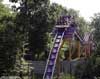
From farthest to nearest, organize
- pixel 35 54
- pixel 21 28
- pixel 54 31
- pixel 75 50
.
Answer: pixel 75 50 → pixel 35 54 → pixel 54 31 → pixel 21 28

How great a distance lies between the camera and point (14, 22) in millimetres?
31891

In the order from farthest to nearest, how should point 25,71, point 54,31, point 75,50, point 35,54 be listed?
point 75,50 → point 35,54 → point 54,31 → point 25,71

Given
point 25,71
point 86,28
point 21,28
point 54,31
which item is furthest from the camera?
point 86,28

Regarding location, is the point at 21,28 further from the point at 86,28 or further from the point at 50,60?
the point at 86,28

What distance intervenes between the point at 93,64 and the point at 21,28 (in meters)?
7.51

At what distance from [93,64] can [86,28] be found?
48.9 m

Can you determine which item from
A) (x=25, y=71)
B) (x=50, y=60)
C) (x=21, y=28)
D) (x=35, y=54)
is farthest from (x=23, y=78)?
(x=35, y=54)

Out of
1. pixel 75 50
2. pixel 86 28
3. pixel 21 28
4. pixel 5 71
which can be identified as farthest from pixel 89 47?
Result: pixel 86 28

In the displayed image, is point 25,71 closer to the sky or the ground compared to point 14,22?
closer to the ground

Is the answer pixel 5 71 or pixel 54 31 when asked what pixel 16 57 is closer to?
pixel 5 71

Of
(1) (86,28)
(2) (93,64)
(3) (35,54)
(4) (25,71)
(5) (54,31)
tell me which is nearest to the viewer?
(2) (93,64)

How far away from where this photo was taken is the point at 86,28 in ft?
250

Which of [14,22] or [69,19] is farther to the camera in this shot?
[69,19]

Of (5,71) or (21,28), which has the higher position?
(21,28)
